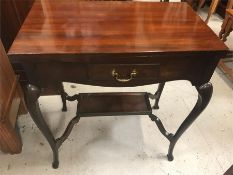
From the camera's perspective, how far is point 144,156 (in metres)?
1.14

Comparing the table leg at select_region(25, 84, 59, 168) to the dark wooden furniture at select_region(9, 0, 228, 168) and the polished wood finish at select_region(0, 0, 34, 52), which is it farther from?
the polished wood finish at select_region(0, 0, 34, 52)

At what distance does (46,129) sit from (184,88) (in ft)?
3.50

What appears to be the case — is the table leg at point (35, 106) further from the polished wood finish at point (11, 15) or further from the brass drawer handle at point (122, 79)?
the polished wood finish at point (11, 15)

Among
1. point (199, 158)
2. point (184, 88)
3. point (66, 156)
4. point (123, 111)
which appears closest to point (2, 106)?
point (66, 156)

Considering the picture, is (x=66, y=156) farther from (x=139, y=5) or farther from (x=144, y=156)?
(x=139, y=5)

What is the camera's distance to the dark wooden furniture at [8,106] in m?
0.98

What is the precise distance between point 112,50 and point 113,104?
1.54 feet

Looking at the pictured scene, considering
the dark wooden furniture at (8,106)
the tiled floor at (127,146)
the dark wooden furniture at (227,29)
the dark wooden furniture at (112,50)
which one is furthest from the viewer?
the dark wooden furniture at (227,29)

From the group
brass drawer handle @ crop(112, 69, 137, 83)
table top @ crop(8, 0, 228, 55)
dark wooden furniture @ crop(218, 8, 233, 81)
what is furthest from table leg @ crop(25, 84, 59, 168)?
dark wooden furniture @ crop(218, 8, 233, 81)

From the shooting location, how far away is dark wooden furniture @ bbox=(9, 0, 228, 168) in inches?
25.6

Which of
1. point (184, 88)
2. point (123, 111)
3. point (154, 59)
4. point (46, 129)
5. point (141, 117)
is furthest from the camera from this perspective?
point (184, 88)

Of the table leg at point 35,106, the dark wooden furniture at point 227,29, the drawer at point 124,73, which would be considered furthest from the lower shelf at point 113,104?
the dark wooden furniture at point 227,29

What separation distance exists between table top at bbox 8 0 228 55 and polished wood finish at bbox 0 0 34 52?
9.7 inches

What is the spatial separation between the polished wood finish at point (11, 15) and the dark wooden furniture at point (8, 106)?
0.18m
